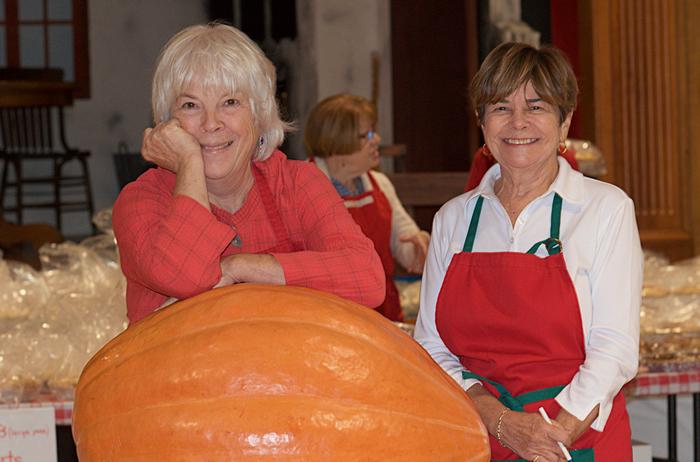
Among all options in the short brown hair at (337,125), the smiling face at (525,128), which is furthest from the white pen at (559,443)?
the short brown hair at (337,125)

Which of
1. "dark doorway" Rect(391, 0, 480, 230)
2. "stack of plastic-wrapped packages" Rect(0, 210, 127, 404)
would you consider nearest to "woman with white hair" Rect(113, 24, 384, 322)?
"stack of plastic-wrapped packages" Rect(0, 210, 127, 404)

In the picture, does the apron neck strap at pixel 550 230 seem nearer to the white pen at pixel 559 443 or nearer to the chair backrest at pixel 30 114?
the white pen at pixel 559 443

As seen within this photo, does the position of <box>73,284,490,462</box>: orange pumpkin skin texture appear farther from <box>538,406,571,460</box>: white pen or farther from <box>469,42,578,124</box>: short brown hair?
<box>469,42,578,124</box>: short brown hair

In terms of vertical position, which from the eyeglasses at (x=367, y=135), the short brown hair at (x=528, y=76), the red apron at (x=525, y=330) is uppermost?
the short brown hair at (x=528, y=76)

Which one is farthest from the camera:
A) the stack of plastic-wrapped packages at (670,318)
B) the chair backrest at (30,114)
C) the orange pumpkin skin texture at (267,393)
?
the chair backrest at (30,114)

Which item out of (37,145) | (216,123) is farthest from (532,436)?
(37,145)

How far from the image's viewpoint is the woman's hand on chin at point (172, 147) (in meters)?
1.53

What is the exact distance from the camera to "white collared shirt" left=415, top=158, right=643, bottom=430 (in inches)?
65.1

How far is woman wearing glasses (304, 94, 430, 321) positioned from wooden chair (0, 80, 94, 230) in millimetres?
6110

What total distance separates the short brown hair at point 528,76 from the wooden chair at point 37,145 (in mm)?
7950

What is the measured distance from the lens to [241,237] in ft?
5.40

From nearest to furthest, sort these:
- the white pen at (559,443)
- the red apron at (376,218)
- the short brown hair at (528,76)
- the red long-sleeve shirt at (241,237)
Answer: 1. the red long-sleeve shirt at (241,237)
2. the white pen at (559,443)
3. the short brown hair at (528,76)
4. the red apron at (376,218)

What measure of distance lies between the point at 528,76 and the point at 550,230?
25 centimetres

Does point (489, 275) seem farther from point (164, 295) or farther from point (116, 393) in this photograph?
point (116, 393)
